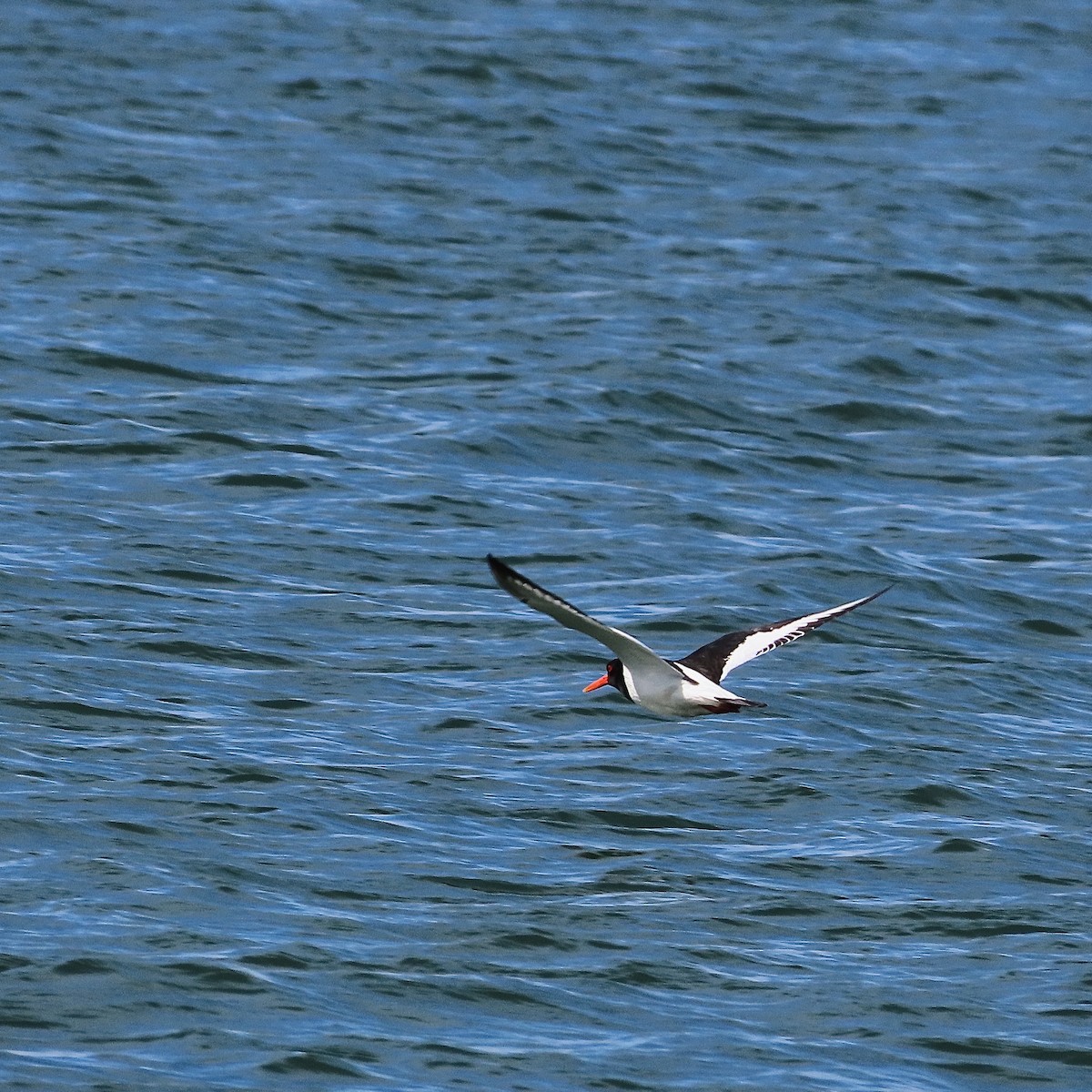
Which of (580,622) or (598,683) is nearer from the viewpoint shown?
(580,622)

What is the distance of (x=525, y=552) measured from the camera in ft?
49.8

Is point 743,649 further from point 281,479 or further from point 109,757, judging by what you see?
point 281,479

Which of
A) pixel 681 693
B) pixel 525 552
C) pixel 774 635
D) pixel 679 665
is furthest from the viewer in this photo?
pixel 525 552

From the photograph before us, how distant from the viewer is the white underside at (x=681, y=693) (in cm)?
1126

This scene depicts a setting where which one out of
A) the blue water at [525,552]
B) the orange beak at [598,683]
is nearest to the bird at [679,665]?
the orange beak at [598,683]

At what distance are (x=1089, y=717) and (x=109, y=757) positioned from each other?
584 centimetres

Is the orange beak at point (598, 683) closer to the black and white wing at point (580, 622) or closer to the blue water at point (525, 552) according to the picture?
the blue water at point (525, 552)

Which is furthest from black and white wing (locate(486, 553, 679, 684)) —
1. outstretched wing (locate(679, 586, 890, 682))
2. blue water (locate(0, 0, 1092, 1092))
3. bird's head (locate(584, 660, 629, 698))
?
blue water (locate(0, 0, 1092, 1092))

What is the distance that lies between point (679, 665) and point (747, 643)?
91cm

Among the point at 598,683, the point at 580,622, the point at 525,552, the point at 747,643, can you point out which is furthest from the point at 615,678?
the point at 525,552

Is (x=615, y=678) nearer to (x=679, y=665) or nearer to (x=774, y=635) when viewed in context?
(x=679, y=665)

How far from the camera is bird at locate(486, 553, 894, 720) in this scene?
32.9 feet

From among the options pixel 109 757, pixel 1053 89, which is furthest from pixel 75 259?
pixel 1053 89

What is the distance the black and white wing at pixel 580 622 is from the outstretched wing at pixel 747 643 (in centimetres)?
72
